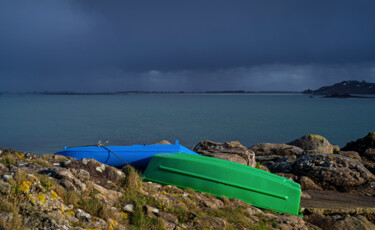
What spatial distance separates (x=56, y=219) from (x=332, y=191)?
8.41 m

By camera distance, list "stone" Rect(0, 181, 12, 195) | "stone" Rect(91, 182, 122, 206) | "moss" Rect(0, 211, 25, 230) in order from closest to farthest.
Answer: "moss" Rect(0, 211, 25, 230)
"stone" Rect(0, 181, 12, 195)
"stone" Rect(91, 182, 122, 206)

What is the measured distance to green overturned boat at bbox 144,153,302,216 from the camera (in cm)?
732

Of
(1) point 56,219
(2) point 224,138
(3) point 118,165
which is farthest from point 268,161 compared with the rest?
(2) point 224,138

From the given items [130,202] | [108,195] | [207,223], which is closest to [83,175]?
[108,195]

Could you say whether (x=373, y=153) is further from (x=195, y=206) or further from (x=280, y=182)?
(x=195, y=206)

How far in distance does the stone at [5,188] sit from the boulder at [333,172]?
8.89 meters

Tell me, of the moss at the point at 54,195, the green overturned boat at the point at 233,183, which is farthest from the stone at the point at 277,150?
the moss at the point at 54,195

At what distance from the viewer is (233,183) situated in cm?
735

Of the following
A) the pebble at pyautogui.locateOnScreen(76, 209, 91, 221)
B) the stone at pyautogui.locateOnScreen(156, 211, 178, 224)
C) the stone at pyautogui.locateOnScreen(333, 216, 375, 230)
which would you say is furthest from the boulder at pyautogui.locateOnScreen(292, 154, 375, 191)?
the pebble at pyautogui.locateOnScreen(76, 209, 91, 221)

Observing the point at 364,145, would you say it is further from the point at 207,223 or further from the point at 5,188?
the point at 5,188

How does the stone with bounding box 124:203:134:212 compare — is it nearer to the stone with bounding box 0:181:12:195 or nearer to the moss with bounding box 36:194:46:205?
the moss with bounding box 36:194:46:205

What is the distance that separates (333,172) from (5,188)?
9287 millimetres

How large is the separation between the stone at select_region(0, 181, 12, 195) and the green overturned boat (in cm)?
380

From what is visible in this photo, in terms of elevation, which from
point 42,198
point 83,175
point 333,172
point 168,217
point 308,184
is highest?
point 42,198
